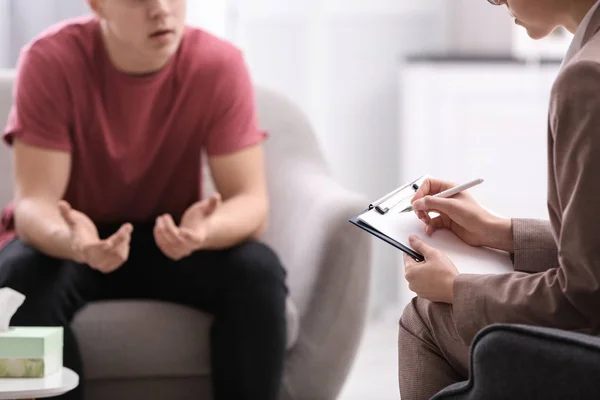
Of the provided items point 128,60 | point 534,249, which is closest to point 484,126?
point 128,60

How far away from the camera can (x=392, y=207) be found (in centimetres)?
132

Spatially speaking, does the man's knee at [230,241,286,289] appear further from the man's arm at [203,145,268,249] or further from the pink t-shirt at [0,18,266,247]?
the pink t-shirt at [0,18,266,247]

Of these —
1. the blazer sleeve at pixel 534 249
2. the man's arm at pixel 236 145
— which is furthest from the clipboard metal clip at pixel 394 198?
the man's arm at pixel 236 145

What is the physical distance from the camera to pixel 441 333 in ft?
4.07

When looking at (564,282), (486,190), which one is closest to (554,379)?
(564,282)

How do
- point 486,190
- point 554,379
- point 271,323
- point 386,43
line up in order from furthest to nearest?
1. point 386,43
2. point 486,190
3. point 271,323
4. point 554,379

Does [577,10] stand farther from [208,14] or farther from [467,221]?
[208,14]

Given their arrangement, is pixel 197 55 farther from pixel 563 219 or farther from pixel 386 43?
pixel 386 43

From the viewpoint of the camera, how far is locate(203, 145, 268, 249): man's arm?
1848 millimetres

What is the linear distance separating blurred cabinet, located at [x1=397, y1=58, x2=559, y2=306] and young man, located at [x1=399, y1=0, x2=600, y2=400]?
1.67 meters

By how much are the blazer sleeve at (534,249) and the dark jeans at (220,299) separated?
59 centimetres

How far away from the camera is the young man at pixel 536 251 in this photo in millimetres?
1024

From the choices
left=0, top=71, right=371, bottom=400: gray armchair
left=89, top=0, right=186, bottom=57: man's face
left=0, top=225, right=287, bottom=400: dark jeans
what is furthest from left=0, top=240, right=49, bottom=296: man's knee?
left=89, top=0, right=186, bottom=57: man's face

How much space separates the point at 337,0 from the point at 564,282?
90.5 inches
